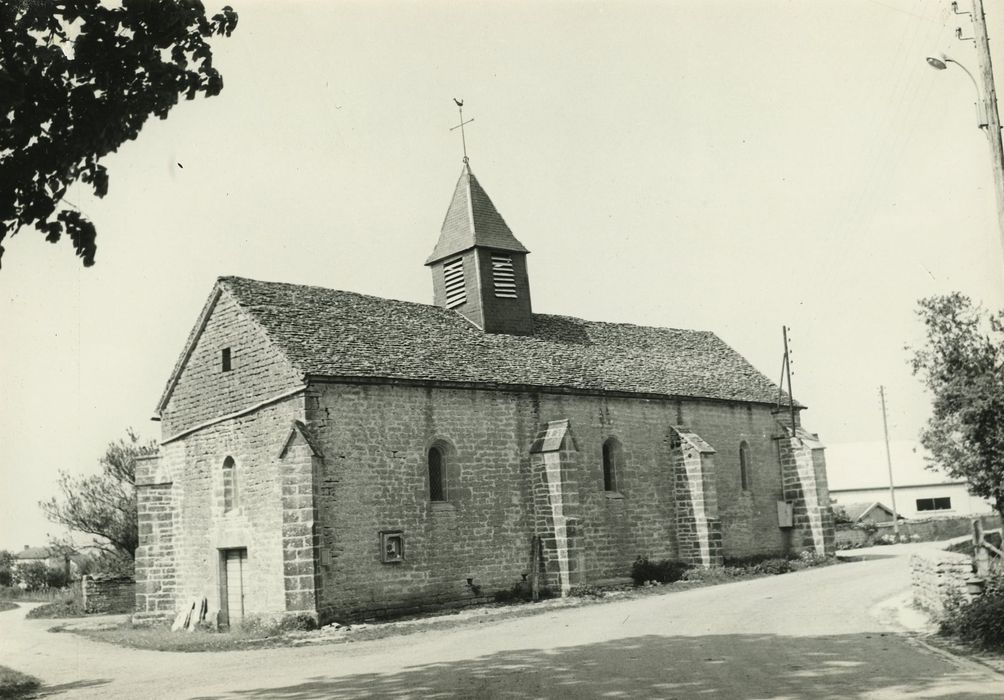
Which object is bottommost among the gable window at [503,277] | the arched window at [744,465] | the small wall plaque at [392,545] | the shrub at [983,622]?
the shrub at [983,622]

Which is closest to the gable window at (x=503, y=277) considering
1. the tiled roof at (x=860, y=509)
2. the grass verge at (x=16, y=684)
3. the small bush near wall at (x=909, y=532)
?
the grass verge at (x=16, y=684)

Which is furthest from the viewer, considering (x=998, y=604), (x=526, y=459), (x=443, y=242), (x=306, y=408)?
(x=443, y=242)

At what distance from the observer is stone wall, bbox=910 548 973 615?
45.8ft

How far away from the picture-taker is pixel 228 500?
75.0ft

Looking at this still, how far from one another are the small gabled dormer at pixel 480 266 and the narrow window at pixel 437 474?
6.13 m

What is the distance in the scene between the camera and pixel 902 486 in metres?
64.0

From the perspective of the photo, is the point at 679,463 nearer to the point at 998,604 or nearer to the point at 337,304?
the point at 337,304

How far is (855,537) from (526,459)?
32174 millimetres

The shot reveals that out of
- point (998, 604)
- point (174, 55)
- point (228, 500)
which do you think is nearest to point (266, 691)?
point (174, 55)

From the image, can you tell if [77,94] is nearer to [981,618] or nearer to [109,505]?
[981,618]

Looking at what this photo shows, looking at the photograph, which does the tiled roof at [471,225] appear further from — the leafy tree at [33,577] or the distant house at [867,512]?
the distant house at [867,512]

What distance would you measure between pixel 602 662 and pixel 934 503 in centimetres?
5887

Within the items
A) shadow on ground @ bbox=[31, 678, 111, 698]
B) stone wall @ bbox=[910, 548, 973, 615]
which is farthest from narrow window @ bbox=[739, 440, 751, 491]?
shadow on ground @ bbox=[31, 678, 111, 698]

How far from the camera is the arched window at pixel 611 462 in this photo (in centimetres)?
2670
